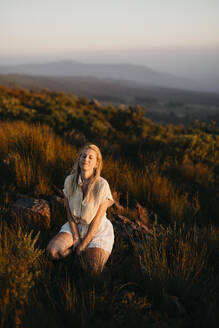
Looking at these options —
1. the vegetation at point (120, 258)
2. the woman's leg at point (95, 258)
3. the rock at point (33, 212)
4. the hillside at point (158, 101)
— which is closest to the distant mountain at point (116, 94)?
the hillside at point (158, 101)

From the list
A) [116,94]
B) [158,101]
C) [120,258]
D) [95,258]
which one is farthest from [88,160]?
[116,94]

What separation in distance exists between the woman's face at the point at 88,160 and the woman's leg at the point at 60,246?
745mm

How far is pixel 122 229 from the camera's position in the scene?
295 cm

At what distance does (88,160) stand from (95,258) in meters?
0.99

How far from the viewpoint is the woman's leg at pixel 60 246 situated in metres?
2.24

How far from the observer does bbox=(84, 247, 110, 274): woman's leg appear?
2.13 meters

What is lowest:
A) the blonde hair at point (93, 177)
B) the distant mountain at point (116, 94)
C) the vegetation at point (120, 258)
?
the vegetation at point (120, 258)

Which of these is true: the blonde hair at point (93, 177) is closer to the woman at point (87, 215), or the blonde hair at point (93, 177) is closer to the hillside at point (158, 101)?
the woman at point (87, 215)

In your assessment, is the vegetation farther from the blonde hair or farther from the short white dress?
the blonde hair

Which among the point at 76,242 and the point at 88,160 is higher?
the point at 88,160

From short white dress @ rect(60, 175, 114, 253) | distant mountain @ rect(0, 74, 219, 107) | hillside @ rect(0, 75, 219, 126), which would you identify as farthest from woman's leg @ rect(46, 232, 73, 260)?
distant mountain @ rect(0, 74, 219, 107)

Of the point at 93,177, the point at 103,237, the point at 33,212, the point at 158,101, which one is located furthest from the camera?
the point at 158,101

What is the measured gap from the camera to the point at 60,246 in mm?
2266

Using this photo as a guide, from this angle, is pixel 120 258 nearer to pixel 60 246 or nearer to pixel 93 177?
pixel 60 246
